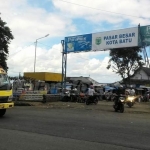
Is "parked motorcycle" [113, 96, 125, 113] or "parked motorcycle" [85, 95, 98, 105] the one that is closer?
"parked motorcycle" [113, 96, 125, 113]

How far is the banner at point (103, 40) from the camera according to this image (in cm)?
2581

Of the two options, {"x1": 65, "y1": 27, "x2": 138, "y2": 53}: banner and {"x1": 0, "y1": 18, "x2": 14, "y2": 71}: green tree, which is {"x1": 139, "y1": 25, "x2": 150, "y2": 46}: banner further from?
{"x1": 0, "y1": 18, "x2": 14, "y2": 71}: green tree

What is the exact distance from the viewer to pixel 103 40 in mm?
27562

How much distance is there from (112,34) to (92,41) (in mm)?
2123

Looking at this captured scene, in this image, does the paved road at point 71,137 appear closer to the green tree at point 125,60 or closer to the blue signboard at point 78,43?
the blue signboard at point 78,43

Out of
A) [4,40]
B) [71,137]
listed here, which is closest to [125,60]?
[4,40]

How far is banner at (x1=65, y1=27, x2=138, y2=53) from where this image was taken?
84.7ft

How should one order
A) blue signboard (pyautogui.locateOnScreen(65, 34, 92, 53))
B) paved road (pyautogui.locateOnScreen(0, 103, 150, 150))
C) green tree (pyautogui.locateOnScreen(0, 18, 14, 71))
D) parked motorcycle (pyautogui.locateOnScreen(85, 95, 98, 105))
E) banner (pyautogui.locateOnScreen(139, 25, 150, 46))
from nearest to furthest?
paved road (pyautogui.locateOnScreen(0, 103, 150, 150)) < banner (pyautogui.locateOnScreen(139, 25, 150, 46)) < parked motorcycle (pyautogui.locateOnScreen(85, 95, 98, 105)) < blue signboard (pyautogui.locateOnScreen(65, 34, 92, 53)) < green tree (pyautogui.locateOnScreen(0, 18, 14, 71))

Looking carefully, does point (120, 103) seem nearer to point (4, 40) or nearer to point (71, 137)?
point (71, 137)

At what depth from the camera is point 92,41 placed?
92.6 feet

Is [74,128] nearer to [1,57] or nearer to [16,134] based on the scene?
[16,134]

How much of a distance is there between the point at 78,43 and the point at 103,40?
2.77 m

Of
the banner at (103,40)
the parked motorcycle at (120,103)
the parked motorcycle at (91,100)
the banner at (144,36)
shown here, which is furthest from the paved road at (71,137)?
the banner at (103,40)

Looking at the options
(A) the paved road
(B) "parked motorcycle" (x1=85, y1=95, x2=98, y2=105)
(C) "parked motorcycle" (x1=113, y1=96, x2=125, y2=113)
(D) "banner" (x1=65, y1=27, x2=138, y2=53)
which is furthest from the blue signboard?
(A) the paved road
